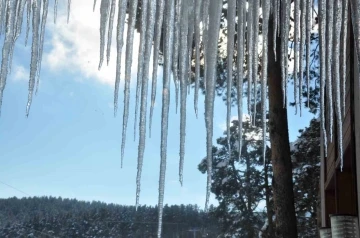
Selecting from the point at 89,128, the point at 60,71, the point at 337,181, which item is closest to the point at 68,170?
the point at 89,128

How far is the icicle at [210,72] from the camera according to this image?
79 centimetres

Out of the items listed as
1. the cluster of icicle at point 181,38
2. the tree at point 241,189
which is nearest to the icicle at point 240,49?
the cluster of icicle at point 181,38

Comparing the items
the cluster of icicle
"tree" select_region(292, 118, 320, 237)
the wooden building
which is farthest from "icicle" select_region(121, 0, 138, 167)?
"tree" select_region(292, 118, 320, 237)

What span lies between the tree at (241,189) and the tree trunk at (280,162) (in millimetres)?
8965

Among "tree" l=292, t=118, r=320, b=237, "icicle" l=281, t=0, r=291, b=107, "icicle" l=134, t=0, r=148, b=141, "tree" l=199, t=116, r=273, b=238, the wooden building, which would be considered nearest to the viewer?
"icicle" l=134, t=0, r=148, b=141

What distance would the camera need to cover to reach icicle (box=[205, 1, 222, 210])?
0.79 meters

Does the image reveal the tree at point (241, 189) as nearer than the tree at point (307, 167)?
No

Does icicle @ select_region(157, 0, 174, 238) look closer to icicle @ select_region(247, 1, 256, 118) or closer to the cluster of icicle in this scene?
the cluster of icicle

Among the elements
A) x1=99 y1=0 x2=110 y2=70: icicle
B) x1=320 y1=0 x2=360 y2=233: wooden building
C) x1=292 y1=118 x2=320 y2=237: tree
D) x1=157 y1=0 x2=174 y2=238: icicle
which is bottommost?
x1=157 y1=0 x2=174 y2=238: icicle

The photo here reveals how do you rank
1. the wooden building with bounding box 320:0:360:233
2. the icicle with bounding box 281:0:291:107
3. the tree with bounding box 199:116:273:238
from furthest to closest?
the tree with bounding box 199:116:273:238, the wooden building with bounding box 320:0:360:233, the icicle with bounding box 281:0:291:107

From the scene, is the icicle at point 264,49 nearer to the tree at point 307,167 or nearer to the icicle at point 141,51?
the icicle at point 141,51

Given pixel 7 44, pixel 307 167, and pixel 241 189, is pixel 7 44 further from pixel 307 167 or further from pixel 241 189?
pixel 241 189

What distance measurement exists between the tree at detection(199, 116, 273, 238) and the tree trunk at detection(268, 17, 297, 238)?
8965 mm

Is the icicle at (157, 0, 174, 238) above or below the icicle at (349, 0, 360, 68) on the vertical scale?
below
